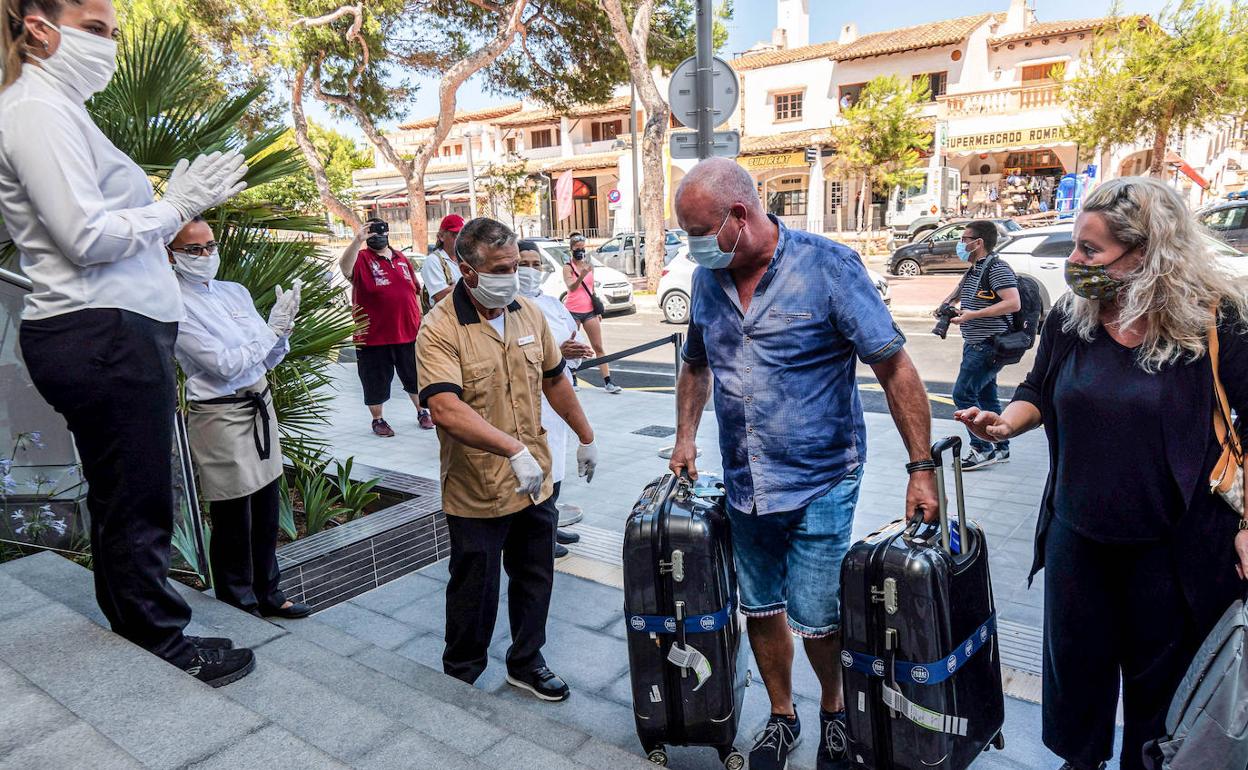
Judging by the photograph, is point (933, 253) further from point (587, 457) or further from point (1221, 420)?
point (1221, 420)

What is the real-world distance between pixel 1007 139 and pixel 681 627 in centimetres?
3216

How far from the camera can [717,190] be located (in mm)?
2541

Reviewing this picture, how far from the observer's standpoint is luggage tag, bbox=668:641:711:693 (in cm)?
250

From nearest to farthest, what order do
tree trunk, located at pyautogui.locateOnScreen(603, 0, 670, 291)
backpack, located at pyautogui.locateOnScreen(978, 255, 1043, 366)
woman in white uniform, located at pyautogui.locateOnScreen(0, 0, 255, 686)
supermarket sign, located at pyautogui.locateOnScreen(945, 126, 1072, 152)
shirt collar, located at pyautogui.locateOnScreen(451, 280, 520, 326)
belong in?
1. woman in white uniform, located at pyautogui.locateOnScreen(0, 0, 255, 686)
2. shirt collar, located at pyautogui.locateOnScreen(451, 280, 520, 326)
3. backpack, located at pyautogui.locateOnScreen(978, 255, 1043, 366)
4. tree trunk, located at pyautogui.locateOnScreen(603, 0, 670, 291)
5. supermarket sign, located at pyautogui.locateOnScreen(945, 126, 1072, 152)

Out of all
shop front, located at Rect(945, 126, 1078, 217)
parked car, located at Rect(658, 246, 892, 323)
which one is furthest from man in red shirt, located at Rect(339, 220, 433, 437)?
shop front, located at Rect(945, 126, 1078, 217)

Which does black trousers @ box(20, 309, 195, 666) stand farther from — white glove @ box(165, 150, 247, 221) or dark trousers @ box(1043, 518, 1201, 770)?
dark trousers @ box(1043, 518, 1201, 770)

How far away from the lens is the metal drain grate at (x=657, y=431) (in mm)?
7336

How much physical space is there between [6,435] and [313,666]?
80.9 inches

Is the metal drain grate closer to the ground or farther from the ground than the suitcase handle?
closer to the ground

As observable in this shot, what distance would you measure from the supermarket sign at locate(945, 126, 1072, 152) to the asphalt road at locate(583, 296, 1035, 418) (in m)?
18.7

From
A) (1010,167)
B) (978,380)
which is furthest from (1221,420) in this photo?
(1010,167)

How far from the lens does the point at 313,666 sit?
272 centimetres

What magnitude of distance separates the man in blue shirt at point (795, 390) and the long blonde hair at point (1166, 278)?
0.60m

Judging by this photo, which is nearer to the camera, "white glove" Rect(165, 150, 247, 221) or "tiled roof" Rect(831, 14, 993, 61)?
"white glove" Rect(165, 150, 247, 221)
